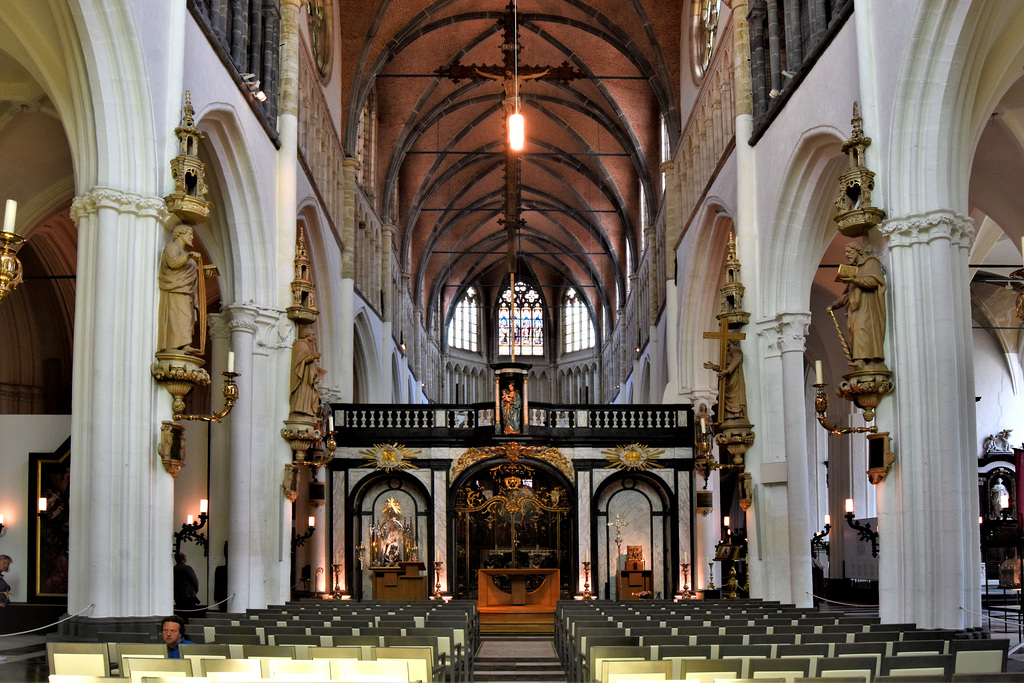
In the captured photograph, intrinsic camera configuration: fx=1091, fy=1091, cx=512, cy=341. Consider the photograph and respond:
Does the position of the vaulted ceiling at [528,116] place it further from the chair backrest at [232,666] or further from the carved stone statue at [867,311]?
the chair backrest at [232,666]

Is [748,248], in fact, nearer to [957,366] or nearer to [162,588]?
[957,366]

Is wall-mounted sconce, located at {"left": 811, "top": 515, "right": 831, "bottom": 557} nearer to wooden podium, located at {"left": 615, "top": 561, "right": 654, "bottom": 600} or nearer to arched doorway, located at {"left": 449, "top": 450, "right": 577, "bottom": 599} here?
wooden podium, located at {"left": 615, "top": 561, "right": 654, "bottom": 600}

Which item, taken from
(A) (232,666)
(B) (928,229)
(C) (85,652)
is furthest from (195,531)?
(B) (928,229)

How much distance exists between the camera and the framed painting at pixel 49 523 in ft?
56.6

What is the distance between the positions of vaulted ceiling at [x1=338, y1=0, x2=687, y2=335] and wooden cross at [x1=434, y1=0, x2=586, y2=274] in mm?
561

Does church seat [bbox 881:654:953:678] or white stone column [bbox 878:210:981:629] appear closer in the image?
church seat [bbox 881:654:953:678]

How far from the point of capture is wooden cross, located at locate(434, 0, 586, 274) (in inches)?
955

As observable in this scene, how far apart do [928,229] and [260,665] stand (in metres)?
8.49

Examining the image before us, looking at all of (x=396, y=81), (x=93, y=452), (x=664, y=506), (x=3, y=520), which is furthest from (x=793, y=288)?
(x=396, y=81)

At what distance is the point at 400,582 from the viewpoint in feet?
74.4

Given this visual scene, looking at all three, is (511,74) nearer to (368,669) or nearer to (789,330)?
(789,330)

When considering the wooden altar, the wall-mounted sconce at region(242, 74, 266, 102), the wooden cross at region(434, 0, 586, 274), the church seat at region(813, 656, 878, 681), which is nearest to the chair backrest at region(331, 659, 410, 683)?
the church seat at region(813, 656, 878, 681)

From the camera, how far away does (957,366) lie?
1172 cm

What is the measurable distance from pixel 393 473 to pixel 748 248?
960cm
